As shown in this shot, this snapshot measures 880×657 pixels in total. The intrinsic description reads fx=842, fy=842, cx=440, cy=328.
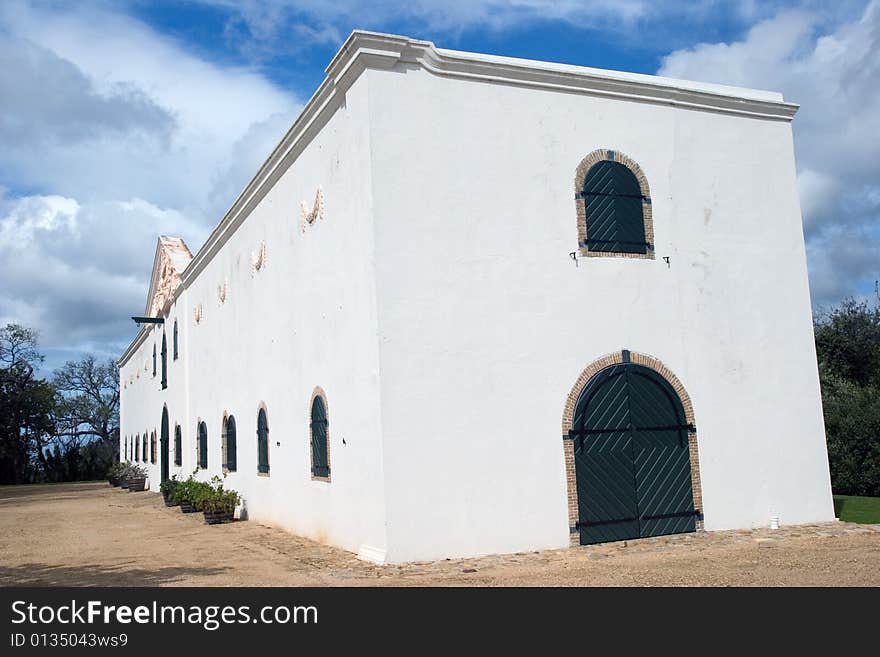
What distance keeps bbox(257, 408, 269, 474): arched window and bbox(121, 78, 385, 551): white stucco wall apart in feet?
0.79

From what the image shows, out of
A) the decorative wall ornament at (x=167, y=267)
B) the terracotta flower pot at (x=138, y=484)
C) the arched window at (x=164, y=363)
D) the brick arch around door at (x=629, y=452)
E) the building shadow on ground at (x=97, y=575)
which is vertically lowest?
the building shadow on ground at (x=97, y=575)

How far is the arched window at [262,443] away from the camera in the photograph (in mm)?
15734

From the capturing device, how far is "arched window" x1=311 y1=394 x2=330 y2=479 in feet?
40.4

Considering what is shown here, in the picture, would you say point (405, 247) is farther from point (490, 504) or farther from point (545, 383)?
point (490, 504)

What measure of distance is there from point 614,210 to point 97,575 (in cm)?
829

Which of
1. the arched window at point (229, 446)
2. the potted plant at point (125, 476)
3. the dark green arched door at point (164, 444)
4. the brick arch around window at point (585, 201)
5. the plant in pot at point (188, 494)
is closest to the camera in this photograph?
the brick arch around window at point (585, 201)

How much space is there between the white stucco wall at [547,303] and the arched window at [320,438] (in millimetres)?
2517

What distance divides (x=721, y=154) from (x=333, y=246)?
6058 millimetres

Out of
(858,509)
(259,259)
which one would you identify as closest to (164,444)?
(259,259)

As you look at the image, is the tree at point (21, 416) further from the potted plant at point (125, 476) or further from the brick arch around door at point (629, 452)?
the brick arch around door at point (629, 452)

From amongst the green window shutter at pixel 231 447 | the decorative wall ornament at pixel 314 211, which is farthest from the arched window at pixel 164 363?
the decorative wall ornament at pixel 314 211

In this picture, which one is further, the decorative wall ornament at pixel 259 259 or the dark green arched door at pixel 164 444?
the dark green arched door at pixel 164 444

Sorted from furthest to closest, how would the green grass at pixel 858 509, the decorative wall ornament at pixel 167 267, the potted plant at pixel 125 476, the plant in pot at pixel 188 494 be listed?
1. the potted plant at pixel 125 476
2. the decorative wall ornament at pixel 167 267
3. the plant in pot at pixel 188 494
4. the green grass at pixel 858 509
